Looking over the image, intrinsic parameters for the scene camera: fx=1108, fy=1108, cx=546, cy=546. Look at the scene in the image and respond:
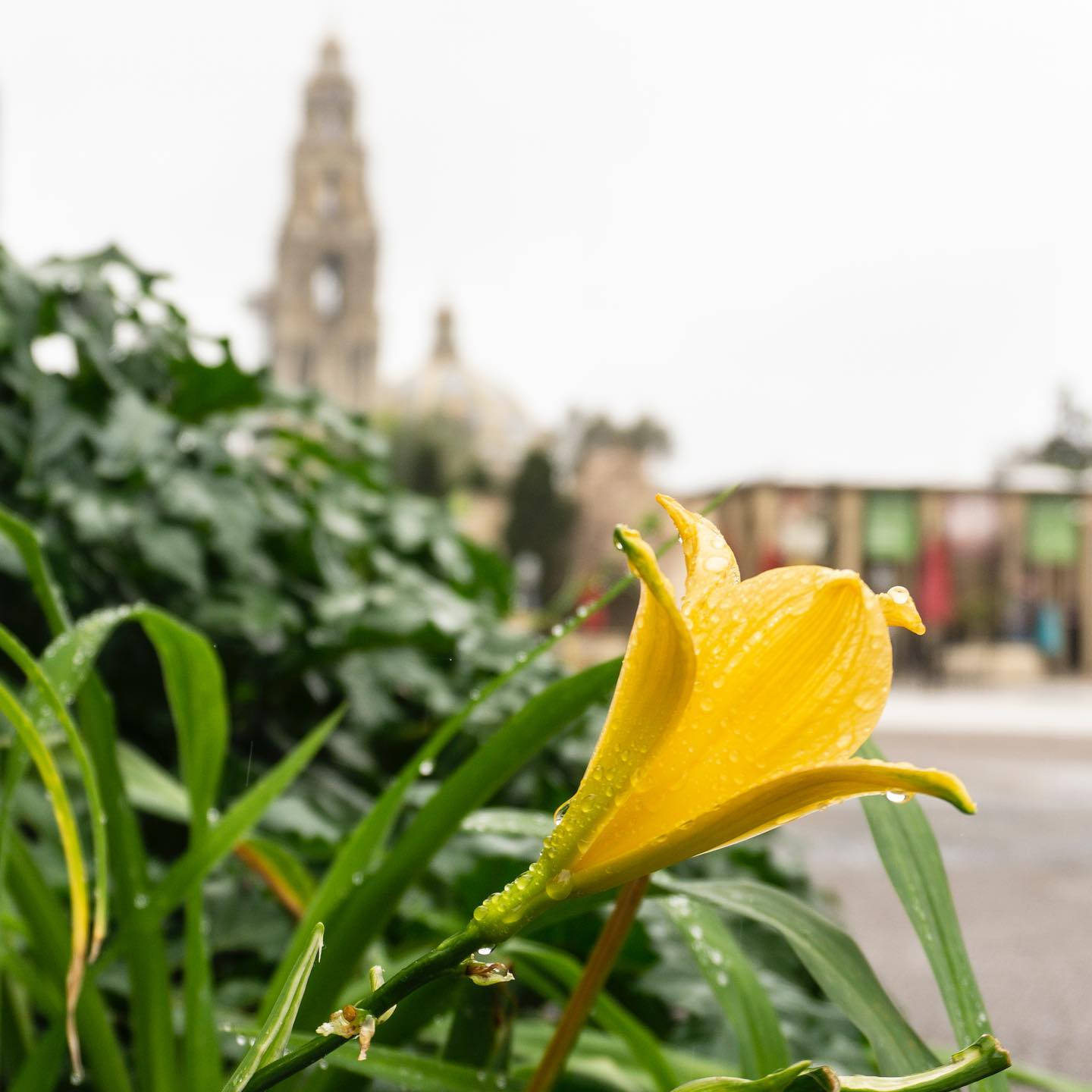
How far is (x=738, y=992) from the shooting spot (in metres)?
0.44

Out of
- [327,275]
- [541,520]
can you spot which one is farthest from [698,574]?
[327,275]

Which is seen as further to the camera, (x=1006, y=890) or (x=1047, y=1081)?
(x=1006, y=890)

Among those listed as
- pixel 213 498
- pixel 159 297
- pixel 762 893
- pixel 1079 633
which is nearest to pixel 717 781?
pixel 762 893

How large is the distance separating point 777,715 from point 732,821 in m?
0.02

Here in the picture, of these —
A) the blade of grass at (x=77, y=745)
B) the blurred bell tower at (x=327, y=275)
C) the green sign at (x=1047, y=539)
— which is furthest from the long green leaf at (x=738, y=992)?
the blurred bell tower at (x=327, y=275)

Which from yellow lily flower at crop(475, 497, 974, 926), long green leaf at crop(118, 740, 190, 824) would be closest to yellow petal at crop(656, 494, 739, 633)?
yellow lily flower at crop(475, 497, 974, 926)

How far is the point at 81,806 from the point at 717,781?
0.64 m

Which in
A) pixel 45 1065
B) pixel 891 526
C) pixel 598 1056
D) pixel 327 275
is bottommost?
pixel 891 526

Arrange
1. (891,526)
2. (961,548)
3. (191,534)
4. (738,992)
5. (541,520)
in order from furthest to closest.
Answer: (541,520), (961,548), (891,526), (191,534), (738,992)

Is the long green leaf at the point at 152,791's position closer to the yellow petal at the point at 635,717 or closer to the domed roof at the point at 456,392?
the yellow petal at the point at 635,717

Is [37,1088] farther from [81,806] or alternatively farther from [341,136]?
[341,136]

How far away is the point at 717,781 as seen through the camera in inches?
8.3

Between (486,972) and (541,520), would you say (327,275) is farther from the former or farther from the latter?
(486,972)

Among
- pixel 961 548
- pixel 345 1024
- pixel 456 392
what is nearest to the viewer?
pixel 345 1024
